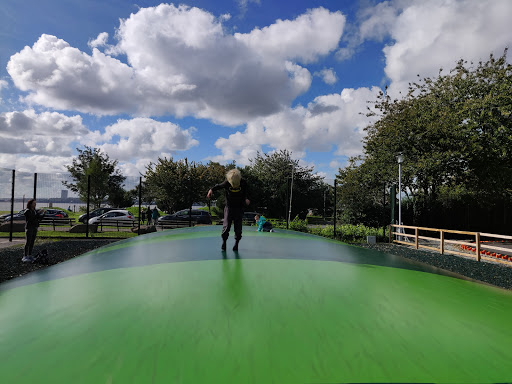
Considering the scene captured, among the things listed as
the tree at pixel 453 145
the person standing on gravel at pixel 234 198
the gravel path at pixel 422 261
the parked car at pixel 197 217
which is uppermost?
the tree at pixel 453 145

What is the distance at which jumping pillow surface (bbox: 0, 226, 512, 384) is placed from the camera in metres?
1.61

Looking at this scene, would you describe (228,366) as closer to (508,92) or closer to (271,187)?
(508,92)

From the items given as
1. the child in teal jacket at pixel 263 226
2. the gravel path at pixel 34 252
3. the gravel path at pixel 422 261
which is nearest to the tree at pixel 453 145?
the gravel path at pixel 422 261

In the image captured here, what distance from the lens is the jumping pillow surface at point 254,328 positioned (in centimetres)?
161

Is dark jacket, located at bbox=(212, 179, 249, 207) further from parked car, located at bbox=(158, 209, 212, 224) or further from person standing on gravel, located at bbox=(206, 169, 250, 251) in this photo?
parked car, located at bbox=(158, 209, 212, 224)

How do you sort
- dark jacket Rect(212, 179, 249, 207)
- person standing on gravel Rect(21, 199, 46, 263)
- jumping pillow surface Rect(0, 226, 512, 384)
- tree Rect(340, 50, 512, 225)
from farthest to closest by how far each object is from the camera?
tree Rect(340, 50, 512, 225) < person standing on gravel Rect(21, 199, 46, 263) < dark jacket Rect(212, 179, 249, 207) < jumping pillow surface Rect(0, 226, 512, 384)

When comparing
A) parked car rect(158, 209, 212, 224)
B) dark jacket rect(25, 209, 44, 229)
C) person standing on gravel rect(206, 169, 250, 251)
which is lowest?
parked car rect(158, 209, 212, 224)

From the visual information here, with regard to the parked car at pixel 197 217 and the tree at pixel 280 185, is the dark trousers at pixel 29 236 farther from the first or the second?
the tree at pixel 280 185

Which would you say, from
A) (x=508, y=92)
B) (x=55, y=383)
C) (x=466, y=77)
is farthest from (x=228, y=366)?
(x=466, y=77)

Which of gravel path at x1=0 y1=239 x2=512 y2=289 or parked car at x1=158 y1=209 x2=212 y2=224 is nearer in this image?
gravel path at x1=0 y1=239 x2=512 y2=289

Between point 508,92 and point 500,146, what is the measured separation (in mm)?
2689

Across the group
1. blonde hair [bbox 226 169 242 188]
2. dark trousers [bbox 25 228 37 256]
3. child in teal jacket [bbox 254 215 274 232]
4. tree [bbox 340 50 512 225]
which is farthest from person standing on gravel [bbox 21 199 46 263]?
tree [bbox 340 50 512 225]

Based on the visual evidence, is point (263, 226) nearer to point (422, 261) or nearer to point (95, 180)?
point (422, 261)

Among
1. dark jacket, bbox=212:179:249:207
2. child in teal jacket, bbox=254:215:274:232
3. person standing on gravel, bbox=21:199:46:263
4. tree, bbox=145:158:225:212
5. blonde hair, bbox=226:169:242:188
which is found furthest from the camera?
tree, bbox=145:158:225:212
